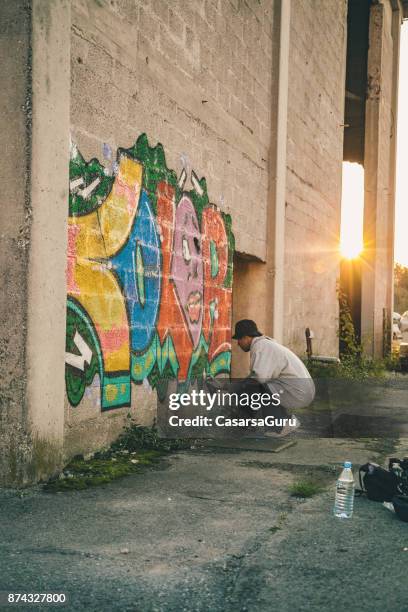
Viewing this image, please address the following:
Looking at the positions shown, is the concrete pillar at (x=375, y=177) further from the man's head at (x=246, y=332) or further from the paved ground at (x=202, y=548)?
the paved ground at (x=202, y=548)

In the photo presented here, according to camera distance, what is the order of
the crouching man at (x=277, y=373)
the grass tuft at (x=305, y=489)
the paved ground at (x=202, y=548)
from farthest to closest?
1. the crouching man at (x=277, y=373)
2. the grass tuft at (x=305, y=489)
3. the paved ground at (x=202, y=548)

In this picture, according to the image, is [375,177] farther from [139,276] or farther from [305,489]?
[305,489]

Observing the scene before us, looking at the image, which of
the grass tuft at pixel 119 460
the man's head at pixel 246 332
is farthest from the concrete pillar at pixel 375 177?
the grass tuft at pixel 119 460

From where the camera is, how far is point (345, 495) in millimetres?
3855

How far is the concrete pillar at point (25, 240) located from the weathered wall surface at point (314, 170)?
6.31m

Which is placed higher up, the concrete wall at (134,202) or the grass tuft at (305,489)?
the concrete wall at (134,202)

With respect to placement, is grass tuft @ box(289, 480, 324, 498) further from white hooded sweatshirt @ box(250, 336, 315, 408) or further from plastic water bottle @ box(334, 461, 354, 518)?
white hooded sweatshirt @ box(250, 336, 315, 408)

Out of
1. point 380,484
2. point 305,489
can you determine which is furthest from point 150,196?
point 380,484

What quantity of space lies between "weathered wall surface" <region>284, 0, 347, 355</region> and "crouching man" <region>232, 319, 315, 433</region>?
359cm

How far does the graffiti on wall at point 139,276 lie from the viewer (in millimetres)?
4949

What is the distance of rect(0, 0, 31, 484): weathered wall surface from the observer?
166 inches

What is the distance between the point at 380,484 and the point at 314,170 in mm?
8580

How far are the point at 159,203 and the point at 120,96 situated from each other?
105cm

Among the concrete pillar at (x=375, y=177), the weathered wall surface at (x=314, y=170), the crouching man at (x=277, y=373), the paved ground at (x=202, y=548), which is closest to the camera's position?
the paved ground at (x=202, y=548)
